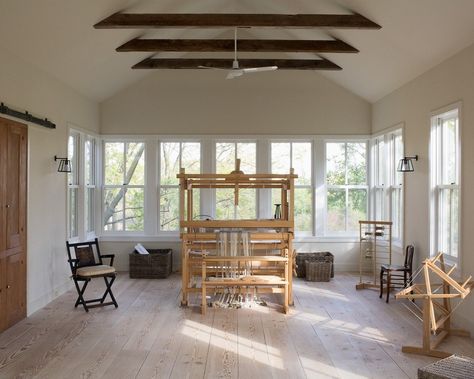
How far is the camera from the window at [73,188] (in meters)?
7.20

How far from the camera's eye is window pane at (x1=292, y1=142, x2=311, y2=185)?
8555 millimetres

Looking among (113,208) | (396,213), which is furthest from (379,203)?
(113,208)

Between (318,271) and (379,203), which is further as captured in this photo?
(379,203)

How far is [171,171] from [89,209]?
161 cm

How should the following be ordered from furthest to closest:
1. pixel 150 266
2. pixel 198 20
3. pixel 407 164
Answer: pixel 150 266 < pixel 407 164 < pixel 198 20

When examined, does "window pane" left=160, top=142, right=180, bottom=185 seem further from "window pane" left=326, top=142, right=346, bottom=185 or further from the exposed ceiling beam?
"window pane" left=326, top=142, right=346, bottom=185

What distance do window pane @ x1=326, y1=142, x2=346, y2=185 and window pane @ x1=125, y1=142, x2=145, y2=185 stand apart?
135 inches

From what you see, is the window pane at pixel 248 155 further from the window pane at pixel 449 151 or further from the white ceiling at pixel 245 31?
the window pane at pixel 449 151

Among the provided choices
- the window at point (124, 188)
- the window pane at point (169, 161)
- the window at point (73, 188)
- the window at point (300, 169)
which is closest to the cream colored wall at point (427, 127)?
the window at point (300, 169)

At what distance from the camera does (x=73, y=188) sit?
24.1 ft

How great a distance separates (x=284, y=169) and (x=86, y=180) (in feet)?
11.6

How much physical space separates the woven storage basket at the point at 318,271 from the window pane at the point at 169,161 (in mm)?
2962

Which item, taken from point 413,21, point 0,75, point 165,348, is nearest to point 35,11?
point 0,75

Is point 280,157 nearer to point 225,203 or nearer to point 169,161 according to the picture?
point 225,203
